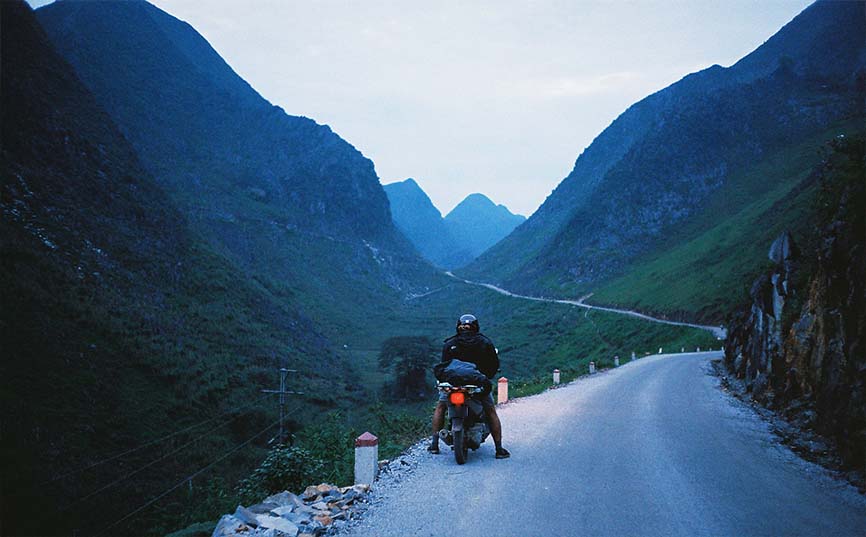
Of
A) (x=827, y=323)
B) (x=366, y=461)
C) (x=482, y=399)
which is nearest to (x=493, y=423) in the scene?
(x=482, y=399)

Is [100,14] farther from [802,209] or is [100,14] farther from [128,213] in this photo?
[802,209]

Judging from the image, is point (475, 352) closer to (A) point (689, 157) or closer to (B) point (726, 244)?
(B) point (726, 244)

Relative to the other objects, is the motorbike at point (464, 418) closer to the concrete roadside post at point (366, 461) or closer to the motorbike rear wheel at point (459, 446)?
the motorbike rear wheel at point (459, 446)

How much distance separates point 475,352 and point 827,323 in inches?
274

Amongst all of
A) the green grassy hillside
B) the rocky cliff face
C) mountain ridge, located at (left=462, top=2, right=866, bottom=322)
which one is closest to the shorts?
the rocky cliff face

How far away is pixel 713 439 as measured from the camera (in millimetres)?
9148

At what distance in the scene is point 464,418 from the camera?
728 centimetres

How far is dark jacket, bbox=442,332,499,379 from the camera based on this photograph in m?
7.76

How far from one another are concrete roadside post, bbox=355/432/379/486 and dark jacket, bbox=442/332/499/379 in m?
1.79

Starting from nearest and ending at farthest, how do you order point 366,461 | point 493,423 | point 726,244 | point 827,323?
1. point 366,461
2. point 493,423
3. point 827,323
4. point 726,244

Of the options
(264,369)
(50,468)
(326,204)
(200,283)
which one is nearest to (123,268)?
(200,283)

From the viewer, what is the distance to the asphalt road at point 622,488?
5.12 m

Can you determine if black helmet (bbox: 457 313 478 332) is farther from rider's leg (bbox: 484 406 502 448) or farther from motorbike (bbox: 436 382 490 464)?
rider's leg (bbox: 484 406 502 448)

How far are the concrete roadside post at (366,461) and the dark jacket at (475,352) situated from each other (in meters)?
1.79
